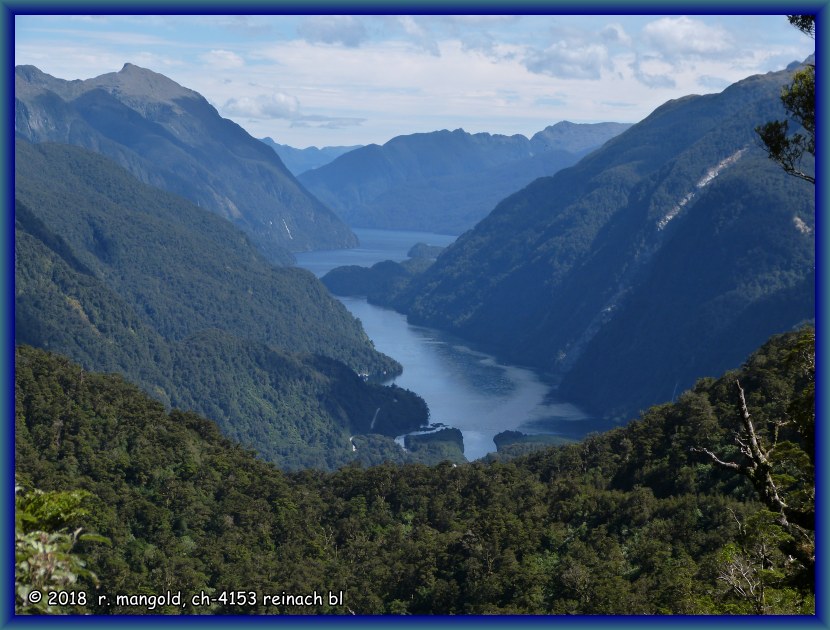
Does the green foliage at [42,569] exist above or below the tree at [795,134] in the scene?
below

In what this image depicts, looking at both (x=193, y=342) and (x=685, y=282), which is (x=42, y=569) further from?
(x=685, y=282)

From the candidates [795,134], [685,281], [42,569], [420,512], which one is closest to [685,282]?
[685,281]

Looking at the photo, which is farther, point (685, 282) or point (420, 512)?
point (685, 282)

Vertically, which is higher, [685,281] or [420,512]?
[685,281]

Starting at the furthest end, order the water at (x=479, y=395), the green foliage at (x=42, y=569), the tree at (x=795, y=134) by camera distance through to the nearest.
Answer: the water at (x=479, y=395) → the tree at (x=795, y=134) → the green foliage at (x=42, y=569)

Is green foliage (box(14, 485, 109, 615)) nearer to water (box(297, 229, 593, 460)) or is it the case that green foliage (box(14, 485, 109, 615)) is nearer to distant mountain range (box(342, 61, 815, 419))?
water (box(297, 229, 593, 460))

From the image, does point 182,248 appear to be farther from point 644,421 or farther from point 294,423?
point 644,421

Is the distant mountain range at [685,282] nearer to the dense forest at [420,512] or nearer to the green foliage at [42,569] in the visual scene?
the dense forest at [420,512]

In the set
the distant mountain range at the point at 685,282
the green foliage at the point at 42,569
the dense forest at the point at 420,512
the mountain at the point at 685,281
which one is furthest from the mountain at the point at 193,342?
the green foliage at the point at 42,569
